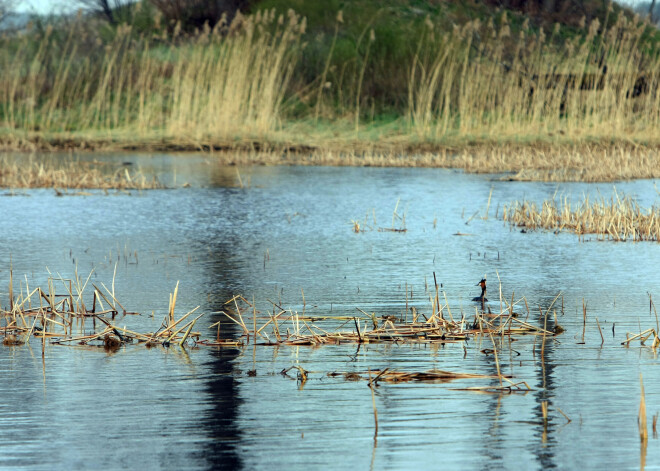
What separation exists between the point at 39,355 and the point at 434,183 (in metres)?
10.1

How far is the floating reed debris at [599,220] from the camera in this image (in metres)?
9.34

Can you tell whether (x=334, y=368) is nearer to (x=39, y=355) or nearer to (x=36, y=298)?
(x=39, y=355)

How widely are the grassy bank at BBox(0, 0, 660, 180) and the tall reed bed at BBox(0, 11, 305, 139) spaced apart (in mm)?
48

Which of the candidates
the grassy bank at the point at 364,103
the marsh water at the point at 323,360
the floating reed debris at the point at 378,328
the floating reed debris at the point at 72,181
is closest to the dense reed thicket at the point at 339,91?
the grassy bank at the point at 364,103

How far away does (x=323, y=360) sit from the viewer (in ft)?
16.3

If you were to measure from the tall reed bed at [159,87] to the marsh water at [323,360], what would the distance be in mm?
8223

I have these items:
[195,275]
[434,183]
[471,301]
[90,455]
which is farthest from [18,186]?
[90,455]

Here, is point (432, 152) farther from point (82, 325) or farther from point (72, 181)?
point (82, 325)

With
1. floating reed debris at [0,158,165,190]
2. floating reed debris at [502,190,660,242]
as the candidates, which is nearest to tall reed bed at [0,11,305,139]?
floating reed debris at [0,158,165,190]

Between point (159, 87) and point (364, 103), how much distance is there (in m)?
4.49

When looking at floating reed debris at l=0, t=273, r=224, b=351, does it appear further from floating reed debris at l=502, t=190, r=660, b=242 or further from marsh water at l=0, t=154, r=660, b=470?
floating reed debris at l=502, t=190, r=660, b=242

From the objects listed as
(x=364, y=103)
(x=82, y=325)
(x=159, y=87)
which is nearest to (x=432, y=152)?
(x=364, y=103)

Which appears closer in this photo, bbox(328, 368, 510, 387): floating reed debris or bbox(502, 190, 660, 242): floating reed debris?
bbox(328, 368, 510, 387): floating reed debris

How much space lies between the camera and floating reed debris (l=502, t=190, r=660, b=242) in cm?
934
